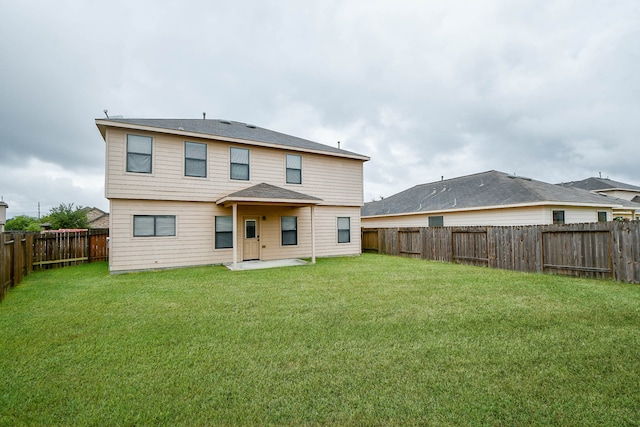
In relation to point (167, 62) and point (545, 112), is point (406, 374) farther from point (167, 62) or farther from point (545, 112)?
point (545, 112)

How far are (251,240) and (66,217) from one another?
70.2ft

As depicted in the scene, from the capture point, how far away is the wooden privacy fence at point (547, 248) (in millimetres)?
7023

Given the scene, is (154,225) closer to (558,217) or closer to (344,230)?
(344,230)

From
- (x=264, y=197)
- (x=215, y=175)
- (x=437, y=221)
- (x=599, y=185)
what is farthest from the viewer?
(x=599, y=185)

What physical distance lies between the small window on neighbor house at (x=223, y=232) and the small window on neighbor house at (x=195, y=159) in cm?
191

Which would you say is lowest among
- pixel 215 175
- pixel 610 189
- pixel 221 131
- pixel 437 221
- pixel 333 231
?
pixel 333 231

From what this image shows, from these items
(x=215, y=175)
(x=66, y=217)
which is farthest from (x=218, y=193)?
(x=66, y=217)

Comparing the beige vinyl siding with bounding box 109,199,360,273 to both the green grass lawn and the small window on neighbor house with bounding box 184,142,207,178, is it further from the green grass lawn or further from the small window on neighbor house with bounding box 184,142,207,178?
the green grass lawn

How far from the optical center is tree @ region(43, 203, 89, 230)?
74.7ft

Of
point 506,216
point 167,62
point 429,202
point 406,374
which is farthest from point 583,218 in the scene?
point 167,62

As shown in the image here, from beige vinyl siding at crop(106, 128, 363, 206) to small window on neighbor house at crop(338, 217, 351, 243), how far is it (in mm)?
863

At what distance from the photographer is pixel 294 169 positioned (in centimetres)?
1266

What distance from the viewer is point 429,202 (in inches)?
736

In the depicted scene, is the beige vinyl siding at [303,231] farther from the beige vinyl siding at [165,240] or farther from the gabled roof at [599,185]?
the gabled roof at [599,185]
